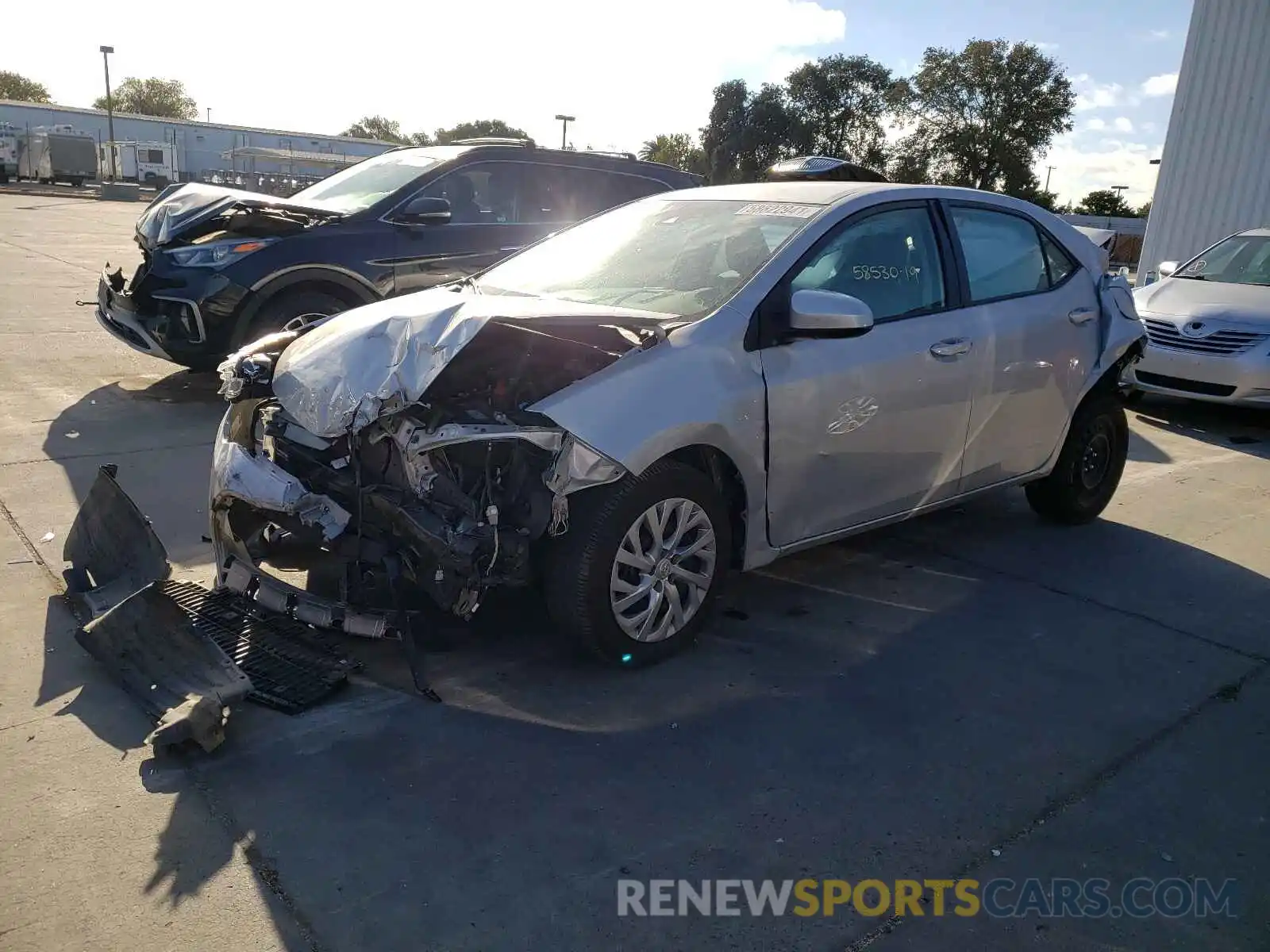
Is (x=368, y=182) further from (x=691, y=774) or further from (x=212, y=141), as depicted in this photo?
(x=212, y=141)

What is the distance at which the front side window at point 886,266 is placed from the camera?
13.4ft

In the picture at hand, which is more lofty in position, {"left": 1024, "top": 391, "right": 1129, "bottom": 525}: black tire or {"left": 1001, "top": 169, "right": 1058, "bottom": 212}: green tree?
{"left": 1001, "top": 169, "right": 1058, "bottom": 212}: green tree

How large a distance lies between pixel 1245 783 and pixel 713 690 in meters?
Answer: 1.72

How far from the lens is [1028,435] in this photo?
5.02 m

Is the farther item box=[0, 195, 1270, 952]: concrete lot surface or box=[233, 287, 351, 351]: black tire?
box=[233, 287, 351, 351]: black tire

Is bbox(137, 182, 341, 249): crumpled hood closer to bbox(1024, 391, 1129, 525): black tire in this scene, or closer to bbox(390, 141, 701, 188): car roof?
bbox(390, 141, 701, 188): car roof

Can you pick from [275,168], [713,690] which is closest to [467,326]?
[713,690]

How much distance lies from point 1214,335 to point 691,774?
7.55 metres

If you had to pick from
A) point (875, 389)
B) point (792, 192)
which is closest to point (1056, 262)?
point (792, 192)

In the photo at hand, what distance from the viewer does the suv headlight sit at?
691 cm

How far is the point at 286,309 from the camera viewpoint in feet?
23.3

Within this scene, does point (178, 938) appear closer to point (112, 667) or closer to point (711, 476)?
point (112, 667)

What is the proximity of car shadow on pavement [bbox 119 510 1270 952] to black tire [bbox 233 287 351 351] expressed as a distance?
3.94 m

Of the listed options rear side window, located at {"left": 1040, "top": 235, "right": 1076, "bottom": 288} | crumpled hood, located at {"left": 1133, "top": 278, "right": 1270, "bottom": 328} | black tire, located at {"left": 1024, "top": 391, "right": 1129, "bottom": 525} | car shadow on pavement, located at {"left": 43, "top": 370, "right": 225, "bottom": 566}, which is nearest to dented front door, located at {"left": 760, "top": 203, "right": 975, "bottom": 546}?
rear side window, located at {"left": 1040, "top": 235, "right": 1076, "bottom": 288}
